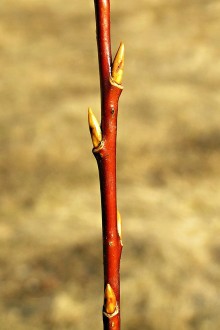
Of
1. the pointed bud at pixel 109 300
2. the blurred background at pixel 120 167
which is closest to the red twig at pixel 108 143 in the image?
the pointed bud at pixel 109 300

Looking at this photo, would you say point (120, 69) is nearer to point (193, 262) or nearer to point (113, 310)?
point (113, 310)

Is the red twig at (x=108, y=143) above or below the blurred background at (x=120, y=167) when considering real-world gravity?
above

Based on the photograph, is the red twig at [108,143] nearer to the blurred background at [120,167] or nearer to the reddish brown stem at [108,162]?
the reddish brown stem at [108,162]

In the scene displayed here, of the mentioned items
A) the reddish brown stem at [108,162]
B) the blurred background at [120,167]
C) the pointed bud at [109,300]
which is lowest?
the blurred background at [120,167]

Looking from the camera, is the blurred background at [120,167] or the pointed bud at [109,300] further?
the blurred background at [120,167]

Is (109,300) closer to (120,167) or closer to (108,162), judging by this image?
(108,162)

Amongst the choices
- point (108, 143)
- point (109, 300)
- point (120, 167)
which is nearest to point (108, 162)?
point (108, 143)

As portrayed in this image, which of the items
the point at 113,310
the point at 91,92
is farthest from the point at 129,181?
the point at 113,310

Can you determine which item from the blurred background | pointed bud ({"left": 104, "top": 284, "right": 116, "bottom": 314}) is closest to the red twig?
pointed bud ({"left": 104, "top": 284, "right": 116, "bottom": 314})
